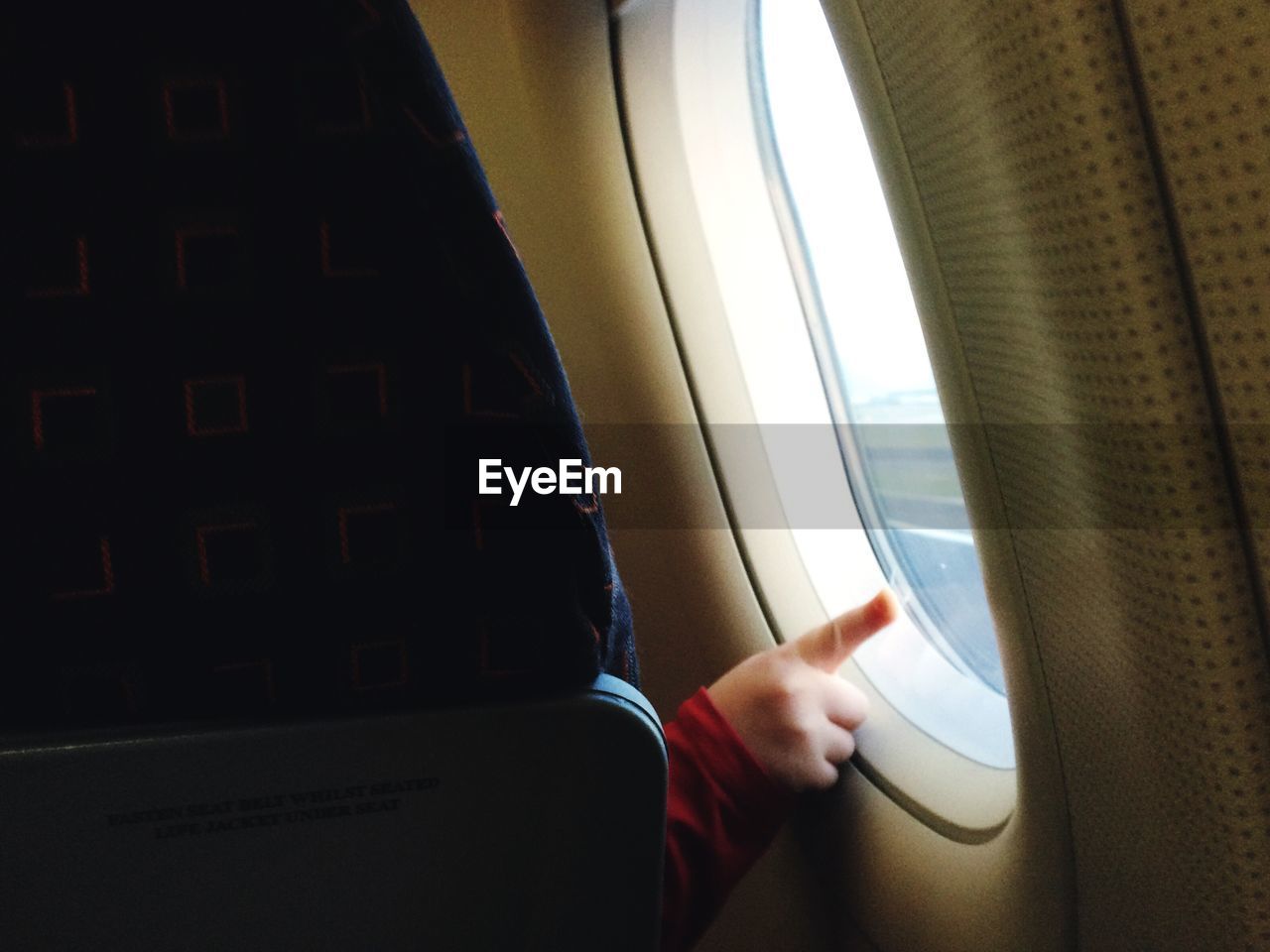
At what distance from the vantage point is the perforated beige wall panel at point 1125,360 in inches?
17.1

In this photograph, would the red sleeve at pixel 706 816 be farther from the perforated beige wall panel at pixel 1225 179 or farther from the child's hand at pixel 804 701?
the perforated beige wall panel at pixel 1225 179

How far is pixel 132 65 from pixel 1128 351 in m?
0.50

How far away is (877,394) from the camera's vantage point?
1277 millimetres

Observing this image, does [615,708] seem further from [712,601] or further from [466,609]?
[712,601]

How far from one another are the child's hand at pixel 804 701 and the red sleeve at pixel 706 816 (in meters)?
0.04

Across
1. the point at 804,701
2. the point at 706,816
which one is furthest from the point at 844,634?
the point at 706,816

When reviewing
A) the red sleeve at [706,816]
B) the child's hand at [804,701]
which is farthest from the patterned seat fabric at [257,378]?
the child's hand at [804,701]

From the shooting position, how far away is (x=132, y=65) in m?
0.45

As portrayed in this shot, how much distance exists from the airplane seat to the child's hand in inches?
22.1

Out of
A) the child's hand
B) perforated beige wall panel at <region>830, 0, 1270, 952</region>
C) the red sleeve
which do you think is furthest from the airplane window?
perforated beige wall panel at <region>830, 0, 1270, 952</region>

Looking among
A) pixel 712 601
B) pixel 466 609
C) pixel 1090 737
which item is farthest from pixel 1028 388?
pixel 712 601

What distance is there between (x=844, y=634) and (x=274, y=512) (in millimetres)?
826

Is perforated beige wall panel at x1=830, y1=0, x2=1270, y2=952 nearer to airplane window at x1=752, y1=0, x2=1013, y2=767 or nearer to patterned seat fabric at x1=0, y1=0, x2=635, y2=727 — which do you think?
patterned seat fabric at x1=0, y1=0, x2=635, y2=727

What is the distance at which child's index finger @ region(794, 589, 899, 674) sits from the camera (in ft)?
3.85
